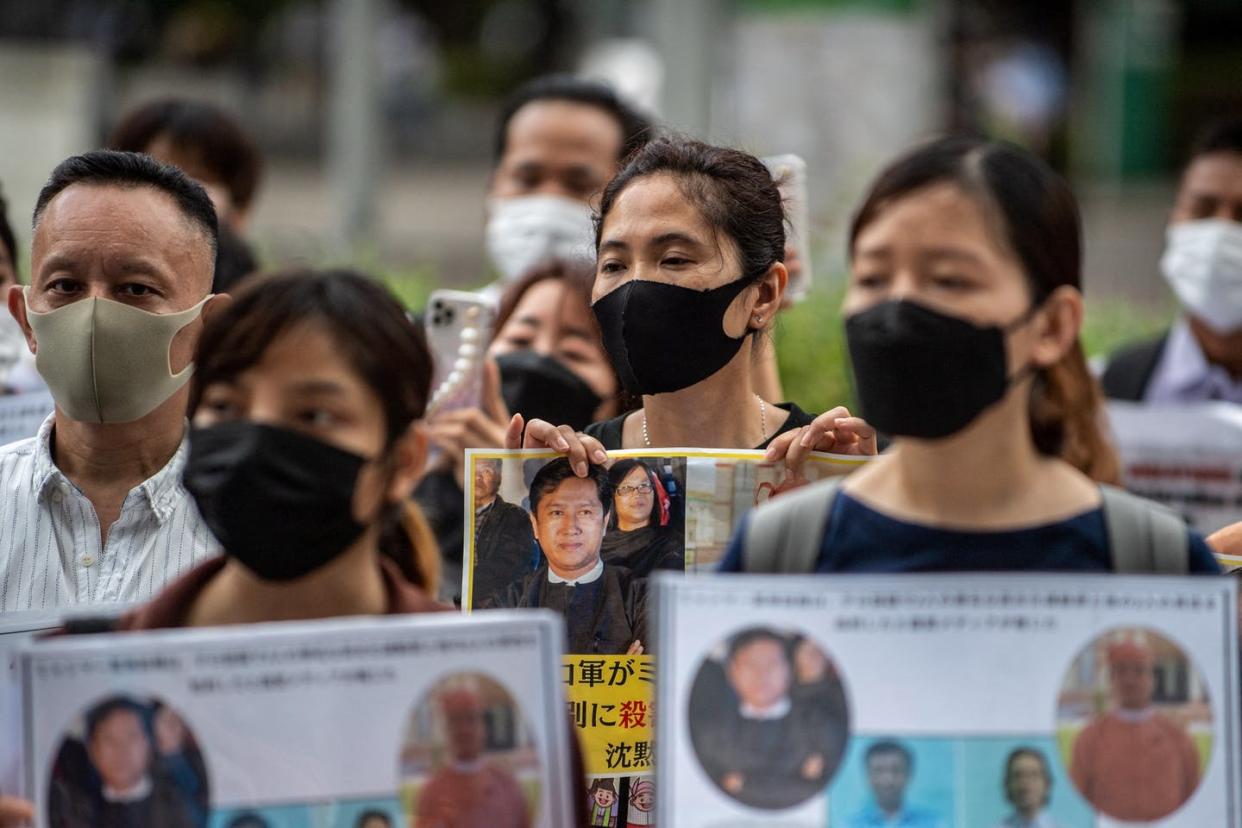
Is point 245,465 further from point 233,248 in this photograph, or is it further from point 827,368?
point 827,368

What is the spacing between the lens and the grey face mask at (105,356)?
322 cm

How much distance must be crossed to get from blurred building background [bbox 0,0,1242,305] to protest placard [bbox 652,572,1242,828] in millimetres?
3318

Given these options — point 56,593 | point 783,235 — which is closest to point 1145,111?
point 783,235

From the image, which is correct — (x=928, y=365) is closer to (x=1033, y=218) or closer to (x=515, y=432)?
(x=1033, y=218)

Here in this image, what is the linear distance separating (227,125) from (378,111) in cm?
525

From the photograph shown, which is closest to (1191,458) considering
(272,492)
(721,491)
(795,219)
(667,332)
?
(795,219)

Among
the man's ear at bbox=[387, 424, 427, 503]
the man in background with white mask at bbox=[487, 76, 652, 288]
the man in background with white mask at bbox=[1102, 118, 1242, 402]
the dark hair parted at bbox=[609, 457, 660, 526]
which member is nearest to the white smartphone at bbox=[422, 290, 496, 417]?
the man in background with white mask at bbox=[487, 76, 652, 288]

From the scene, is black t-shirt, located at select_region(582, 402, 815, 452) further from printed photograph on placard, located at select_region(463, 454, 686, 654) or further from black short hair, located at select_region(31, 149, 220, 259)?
black short hair, located at select_region(31, 149, 220, 259)

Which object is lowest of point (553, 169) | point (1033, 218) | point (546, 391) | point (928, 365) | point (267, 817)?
point (267, 817)

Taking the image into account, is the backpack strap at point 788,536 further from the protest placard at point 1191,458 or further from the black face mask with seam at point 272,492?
the protest placard at point 1191,458

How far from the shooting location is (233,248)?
513cm

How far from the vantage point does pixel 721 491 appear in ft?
10.4

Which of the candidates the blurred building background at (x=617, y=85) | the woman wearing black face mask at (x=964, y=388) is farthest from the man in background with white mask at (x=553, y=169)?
the woman wearing black face mask at (x=964, y=388)

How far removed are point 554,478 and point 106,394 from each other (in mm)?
852
